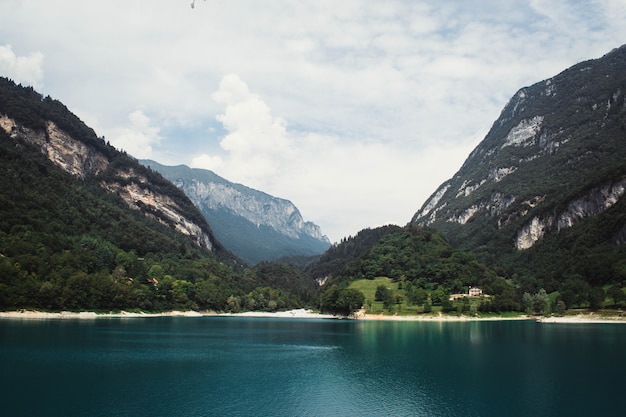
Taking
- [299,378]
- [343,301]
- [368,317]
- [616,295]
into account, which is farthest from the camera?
[343,301]

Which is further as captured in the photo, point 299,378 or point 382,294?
point 382,294

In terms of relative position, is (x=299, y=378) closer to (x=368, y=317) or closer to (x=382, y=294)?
(x=368, y=317)

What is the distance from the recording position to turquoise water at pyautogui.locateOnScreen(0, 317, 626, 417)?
37688 millimetres

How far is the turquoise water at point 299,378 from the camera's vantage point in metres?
37.7

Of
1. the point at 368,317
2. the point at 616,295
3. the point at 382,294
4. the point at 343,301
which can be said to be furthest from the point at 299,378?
the point at 343,301

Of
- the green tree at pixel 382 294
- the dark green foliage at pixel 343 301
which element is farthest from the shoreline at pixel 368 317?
the green tree at pixel 382 294

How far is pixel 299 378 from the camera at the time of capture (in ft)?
167

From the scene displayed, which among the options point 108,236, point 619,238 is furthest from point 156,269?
point 619,238

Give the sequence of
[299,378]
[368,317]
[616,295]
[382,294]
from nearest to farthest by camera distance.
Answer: [299,378] → [616,295] → [368,317] → [382,294]

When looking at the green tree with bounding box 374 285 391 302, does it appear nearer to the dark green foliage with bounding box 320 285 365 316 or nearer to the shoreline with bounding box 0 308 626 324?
the dark green foliage with bounding box 320 285 365 316

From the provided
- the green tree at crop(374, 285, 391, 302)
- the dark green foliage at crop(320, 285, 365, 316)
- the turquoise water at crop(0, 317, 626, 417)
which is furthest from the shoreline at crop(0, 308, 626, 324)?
the turquoise water at crop(0, 317, 626, 417)

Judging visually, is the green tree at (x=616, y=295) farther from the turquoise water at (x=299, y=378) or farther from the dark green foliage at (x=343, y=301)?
the dark green foliage at (x=343, y=301)

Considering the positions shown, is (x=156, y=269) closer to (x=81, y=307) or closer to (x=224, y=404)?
(x=81, y=307)

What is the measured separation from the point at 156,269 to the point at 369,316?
85.7m
